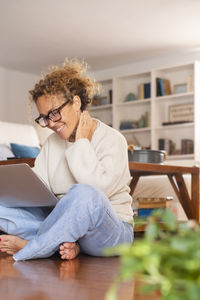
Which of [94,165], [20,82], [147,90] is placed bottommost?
[94,165]

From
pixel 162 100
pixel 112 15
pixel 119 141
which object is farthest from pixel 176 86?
pixel 119 141

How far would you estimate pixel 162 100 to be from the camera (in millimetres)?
8055

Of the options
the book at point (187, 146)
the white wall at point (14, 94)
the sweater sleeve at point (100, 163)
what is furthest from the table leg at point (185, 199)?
the white wall at point (14, 94)

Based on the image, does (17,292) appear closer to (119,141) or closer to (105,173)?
(105,173)

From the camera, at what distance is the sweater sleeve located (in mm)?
2193

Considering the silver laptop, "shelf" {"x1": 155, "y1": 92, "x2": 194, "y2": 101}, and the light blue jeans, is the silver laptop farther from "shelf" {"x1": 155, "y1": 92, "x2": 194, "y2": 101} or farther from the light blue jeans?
"shelf" {"x1": 155, "y1": 92, "x2": 194, "y2": 101}

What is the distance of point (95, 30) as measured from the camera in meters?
6.71

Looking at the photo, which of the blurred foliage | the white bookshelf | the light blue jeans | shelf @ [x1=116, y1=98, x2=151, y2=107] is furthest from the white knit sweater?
shelf @ [x1=116, y1=98, x2=151, y2=107]

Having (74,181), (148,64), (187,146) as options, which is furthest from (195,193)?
(148,64)

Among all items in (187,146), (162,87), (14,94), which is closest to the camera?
(187,146)

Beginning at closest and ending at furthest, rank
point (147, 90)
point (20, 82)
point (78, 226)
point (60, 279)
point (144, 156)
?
point (60, 279)
point (78, 226)
point (144, 156)
point (147, 90)
point (20, 82)

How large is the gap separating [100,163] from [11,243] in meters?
0.55

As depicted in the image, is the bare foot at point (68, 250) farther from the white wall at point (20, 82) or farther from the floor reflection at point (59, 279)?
the white wall at point (20, 82)

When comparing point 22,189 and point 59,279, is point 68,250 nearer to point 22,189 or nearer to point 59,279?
point 22,189
